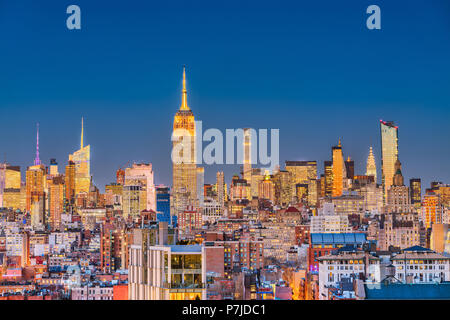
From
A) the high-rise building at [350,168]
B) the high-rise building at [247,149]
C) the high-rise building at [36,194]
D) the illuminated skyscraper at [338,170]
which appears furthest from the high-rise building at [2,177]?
the high-rise building at [350,168]

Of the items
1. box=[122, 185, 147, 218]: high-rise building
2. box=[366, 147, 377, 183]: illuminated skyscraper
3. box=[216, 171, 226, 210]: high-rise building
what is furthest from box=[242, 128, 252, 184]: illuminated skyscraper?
box=[122, 185, 147, 218]: high-rise building

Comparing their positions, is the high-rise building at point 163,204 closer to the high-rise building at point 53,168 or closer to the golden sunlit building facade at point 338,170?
the high-rise building at point 53,168

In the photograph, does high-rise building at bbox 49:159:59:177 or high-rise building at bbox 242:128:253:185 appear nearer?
high-rise building at bbox 242:128:253:185

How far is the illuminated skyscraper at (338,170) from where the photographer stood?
9344 millimetres

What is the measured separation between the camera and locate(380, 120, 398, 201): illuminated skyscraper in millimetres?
8383

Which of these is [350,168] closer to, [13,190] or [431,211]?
[431,211]

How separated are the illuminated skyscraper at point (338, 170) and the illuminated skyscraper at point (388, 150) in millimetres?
539

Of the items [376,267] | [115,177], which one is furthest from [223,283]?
[115,177]

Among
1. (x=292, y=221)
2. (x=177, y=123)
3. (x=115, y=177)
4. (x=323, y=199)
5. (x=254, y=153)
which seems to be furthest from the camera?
(x=323, y=199)

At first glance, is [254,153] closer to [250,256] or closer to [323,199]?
[250,256]

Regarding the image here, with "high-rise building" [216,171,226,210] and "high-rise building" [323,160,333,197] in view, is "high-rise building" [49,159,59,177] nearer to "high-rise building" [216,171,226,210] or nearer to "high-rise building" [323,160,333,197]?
"high-rise building" [216,171,226,210]

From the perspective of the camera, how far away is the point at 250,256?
12000mm

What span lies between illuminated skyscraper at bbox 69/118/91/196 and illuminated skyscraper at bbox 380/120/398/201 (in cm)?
330
